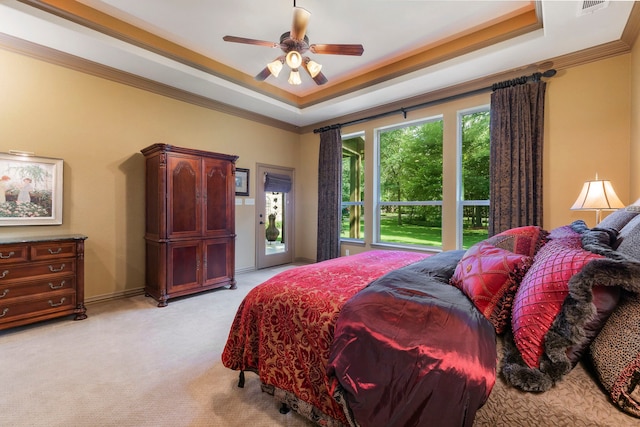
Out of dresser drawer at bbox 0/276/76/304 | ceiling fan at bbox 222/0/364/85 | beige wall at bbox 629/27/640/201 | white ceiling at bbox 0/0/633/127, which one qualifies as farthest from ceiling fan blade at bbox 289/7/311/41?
dresser drawer at bbox 0/276/76/304

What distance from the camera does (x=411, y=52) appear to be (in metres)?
3.66

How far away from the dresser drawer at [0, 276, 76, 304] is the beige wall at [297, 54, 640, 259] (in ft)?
17.8

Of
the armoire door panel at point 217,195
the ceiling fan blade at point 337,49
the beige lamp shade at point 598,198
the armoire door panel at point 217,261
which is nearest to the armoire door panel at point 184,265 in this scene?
the armoire door panel at point 217,261

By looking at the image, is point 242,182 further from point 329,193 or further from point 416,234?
point 416,234

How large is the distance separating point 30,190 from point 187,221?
1.57 meters

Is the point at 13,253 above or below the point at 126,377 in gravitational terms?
above

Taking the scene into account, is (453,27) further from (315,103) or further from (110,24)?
(110,24)

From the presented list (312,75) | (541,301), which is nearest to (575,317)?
(541,301)

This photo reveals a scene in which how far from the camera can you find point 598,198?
251 cm

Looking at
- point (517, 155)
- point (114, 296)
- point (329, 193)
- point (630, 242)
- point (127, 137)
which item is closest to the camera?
point (630, 242)

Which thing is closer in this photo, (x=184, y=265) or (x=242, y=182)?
(x=184, y=265)

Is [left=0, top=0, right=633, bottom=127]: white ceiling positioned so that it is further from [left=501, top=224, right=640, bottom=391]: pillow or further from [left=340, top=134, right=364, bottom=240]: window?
[left=501, top=224, right=640, bottom=391]: pillow

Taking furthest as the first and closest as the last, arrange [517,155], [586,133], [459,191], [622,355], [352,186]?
[352,186] → [459,191] → [517,155] → [586,133] → [622,355]

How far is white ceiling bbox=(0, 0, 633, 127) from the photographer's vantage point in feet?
8.64
